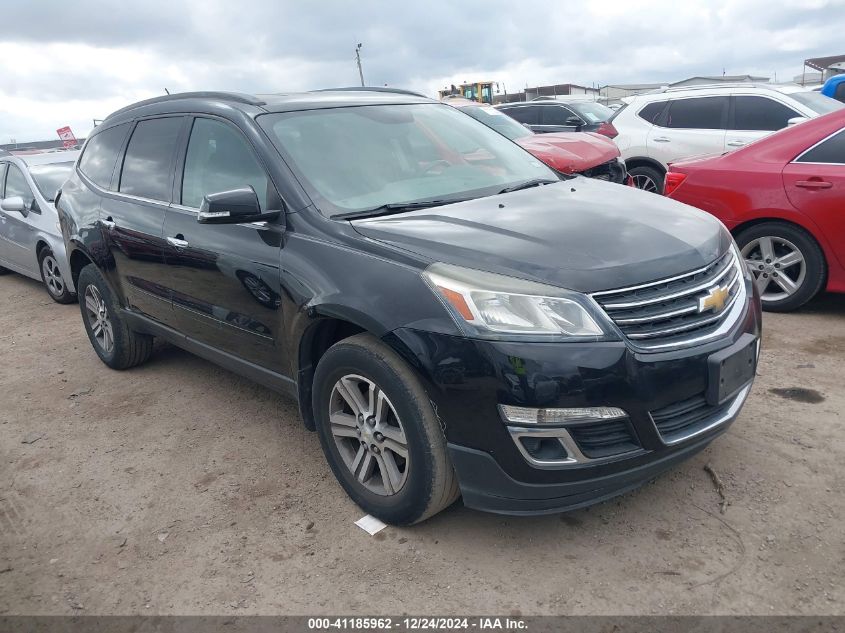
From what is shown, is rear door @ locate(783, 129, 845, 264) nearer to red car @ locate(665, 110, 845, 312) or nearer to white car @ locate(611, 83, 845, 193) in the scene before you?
red car @ locate(665, 110, 845, 312)

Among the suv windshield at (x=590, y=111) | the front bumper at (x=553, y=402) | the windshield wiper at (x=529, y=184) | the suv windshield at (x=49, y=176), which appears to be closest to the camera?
the front bumper at (x=553, y=402)

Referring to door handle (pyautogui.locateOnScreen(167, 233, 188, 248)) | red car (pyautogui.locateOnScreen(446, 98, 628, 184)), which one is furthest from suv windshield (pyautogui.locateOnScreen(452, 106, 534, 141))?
door handle (pyautogui.locateOnScreen(167, 233, 188, 248))

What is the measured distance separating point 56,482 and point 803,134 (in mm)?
5367

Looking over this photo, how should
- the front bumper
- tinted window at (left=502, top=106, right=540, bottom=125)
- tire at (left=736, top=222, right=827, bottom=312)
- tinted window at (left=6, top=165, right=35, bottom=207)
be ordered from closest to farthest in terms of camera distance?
the front bumper, tire at (left=736, top=222, right=827, bottom=312), tinted window at (left=6, top=165, right=35, bottom=207), tinted window at (left=502, top=106, right=540, bottom=125)

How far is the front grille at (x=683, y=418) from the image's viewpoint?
8.05ft

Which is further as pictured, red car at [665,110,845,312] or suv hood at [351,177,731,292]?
red car at [665,110,845,312]

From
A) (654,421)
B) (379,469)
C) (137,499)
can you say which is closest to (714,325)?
(654,421)

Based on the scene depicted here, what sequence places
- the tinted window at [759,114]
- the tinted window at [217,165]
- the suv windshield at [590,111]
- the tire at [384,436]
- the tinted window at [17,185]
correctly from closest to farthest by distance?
the tire at [384,436]
the tinted window at [217,165]
the tinted window at [17,185]
the tinted window at [759,114]
the suv windshield at [590,111]

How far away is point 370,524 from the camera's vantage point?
295cm

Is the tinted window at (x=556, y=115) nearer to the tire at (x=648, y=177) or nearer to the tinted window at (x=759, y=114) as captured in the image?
the tire at (x=648, y=177)

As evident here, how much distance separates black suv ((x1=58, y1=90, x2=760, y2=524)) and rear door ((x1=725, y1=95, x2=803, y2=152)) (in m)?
5.64

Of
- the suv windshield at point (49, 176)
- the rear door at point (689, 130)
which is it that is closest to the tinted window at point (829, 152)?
the rear door at point (689, 130)

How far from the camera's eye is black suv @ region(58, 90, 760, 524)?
239 cm

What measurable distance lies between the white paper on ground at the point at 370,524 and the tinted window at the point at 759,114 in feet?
24.8
